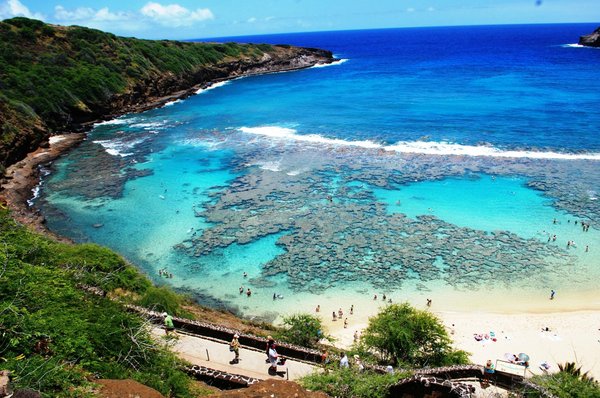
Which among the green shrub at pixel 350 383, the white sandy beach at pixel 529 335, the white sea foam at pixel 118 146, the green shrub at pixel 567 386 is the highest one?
the white sea foam at pixel 118 146

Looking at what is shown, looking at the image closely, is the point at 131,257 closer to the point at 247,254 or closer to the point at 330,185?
the point at 247,254

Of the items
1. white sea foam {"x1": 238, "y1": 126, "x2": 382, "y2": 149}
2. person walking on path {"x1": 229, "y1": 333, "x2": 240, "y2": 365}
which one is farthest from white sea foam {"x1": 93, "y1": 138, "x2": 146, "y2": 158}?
person walking on path {"x1": 229, "y1": 333, "x2": 240, "y2": 365}

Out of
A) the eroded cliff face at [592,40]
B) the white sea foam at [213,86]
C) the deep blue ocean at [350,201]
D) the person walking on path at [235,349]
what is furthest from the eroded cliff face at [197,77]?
the eroded cliff face at [592,40]

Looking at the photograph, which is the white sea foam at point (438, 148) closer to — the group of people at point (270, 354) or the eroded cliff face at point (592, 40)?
the group of people at point (270, 354)

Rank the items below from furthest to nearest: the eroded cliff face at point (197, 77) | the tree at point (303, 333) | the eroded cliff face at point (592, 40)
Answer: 1. the eroded cliff face at point (592, 40)
2. the eroded cliff face at point (197, 77)
3. the tree at point (303, 333)

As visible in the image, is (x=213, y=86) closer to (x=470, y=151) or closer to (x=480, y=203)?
(x=470, y=151)
